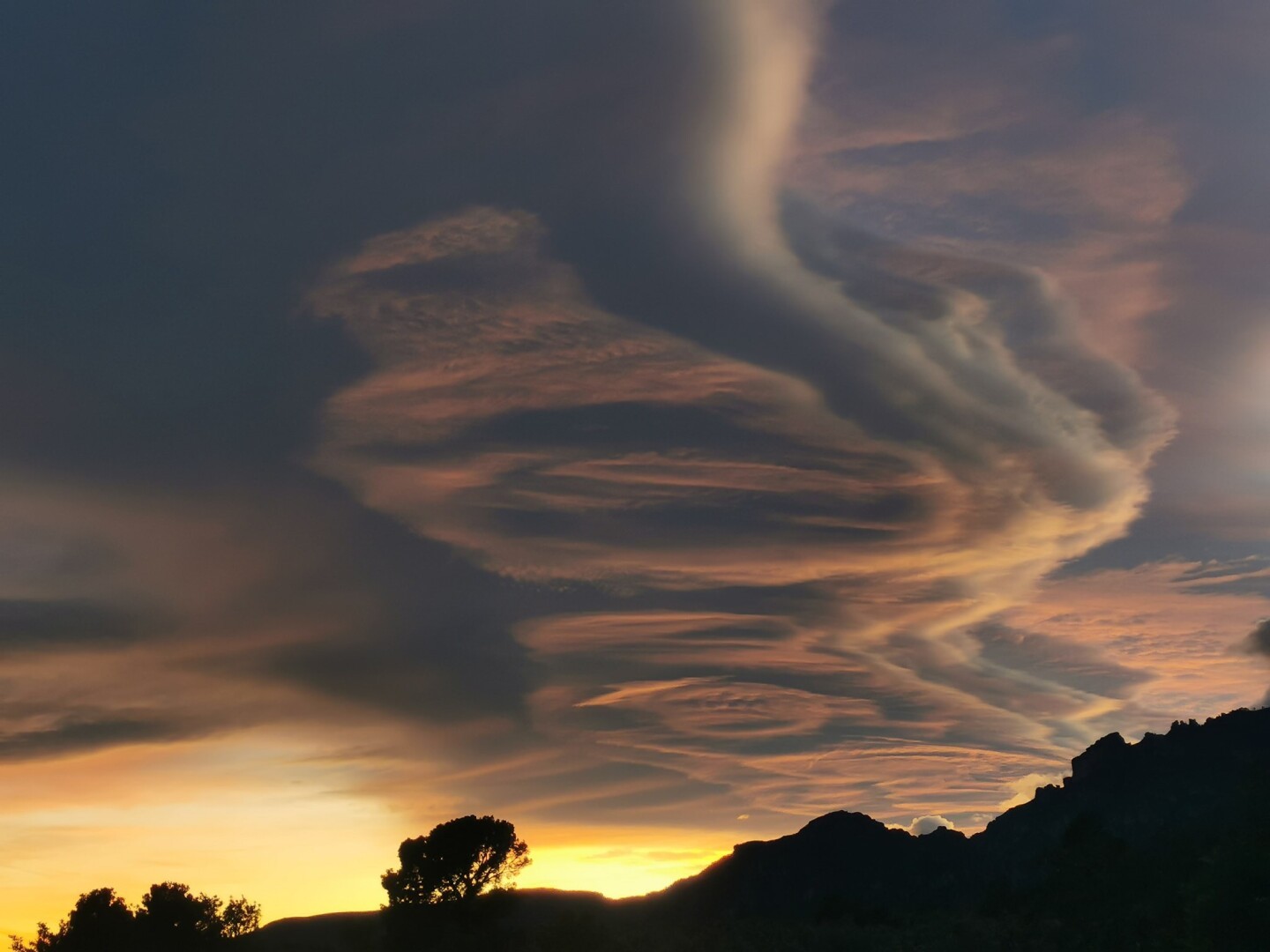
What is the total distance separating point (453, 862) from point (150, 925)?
39454 millimetres

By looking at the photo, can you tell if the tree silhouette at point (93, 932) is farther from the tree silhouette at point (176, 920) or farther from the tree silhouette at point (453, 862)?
the tree silhouette at point (453, 862)

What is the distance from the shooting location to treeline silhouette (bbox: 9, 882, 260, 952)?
483 ft

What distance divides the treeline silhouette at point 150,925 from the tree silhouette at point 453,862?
21428 millimetres

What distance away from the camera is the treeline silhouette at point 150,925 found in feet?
483

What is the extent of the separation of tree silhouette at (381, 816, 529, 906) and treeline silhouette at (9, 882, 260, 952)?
21.4 metres

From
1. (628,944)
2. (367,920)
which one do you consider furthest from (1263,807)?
(367,920)

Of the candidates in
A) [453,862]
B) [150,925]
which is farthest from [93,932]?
[453,862]

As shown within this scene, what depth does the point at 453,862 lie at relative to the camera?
156875mm

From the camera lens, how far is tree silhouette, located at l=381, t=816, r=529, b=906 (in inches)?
6132

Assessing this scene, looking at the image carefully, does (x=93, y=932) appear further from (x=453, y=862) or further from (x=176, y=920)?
(x=453, y=862)

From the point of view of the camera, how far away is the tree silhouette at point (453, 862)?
511ft

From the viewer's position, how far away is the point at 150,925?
149875mm

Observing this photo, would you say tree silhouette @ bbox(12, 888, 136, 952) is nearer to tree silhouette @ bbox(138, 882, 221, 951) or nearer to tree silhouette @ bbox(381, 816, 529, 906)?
tree silhouette @ bbox(138, 882, 221, 951)

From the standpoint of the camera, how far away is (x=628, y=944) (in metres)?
128
